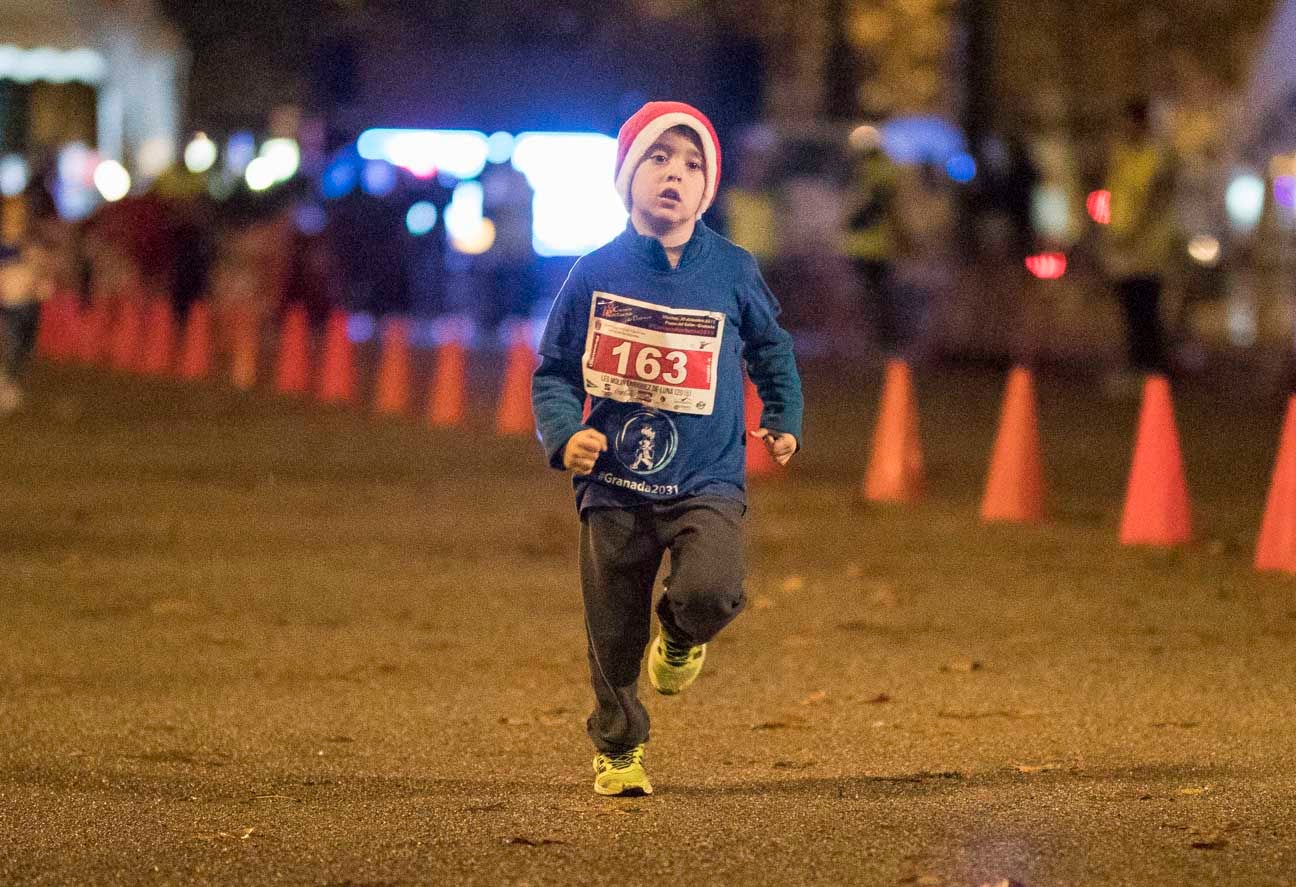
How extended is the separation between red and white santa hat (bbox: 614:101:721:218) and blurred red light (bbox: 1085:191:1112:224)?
41.5 ft

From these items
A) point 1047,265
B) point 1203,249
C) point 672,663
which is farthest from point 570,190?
point 672,663

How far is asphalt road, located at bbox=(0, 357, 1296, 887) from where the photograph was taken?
517 centimetres

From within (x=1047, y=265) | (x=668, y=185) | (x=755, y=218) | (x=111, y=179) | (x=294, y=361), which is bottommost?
(x=294, y=361)

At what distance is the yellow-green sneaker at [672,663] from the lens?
5691mm

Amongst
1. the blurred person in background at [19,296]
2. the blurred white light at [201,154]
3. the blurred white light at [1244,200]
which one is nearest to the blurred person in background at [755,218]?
the blurred white light at [1244,200]

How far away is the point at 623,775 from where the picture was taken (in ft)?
18.6

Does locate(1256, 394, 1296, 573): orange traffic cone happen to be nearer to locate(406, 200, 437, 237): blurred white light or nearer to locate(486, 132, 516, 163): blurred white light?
locate(406, 200, 437, 237): blurred white light

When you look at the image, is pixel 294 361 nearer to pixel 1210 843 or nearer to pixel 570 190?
pixel 570 190

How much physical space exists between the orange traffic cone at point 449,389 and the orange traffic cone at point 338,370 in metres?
1.93

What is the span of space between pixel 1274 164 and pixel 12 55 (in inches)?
1045

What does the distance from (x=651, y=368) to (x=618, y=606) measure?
1.91 feet

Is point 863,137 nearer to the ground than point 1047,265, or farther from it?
farther from it

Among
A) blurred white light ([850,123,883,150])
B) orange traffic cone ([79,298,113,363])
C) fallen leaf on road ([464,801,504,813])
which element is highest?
blurred white light ([850,123,883,150])

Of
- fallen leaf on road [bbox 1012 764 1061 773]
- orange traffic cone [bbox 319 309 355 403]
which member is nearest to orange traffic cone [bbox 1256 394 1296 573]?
fallen leaf on road [bbox 1012 764 1061 773]
